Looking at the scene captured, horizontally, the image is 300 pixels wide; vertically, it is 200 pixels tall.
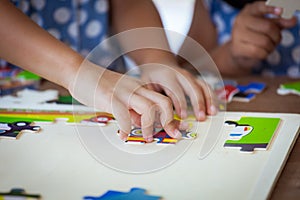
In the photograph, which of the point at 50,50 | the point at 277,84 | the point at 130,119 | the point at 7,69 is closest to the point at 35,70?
the point at 50,50

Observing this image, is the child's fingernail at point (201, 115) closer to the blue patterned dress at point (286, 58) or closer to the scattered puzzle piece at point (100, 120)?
the scattered puzzle piece at point (100, 120)

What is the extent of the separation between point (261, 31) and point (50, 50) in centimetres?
51

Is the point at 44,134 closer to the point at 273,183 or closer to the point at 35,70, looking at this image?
the point at 35,70

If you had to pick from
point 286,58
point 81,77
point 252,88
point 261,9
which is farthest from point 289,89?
point 81,77

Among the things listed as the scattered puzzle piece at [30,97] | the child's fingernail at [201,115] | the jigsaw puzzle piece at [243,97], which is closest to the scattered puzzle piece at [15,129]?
the scattered puzzle piece at [30,97]

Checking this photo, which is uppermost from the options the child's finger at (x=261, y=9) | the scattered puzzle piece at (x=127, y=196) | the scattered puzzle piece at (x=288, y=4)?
the child's finger at (x=261, y=9)

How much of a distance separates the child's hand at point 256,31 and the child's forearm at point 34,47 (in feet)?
1.52

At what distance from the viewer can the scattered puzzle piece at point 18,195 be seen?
392 millimetres

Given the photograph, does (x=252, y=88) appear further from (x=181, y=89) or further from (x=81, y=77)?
(x=81, y=77)

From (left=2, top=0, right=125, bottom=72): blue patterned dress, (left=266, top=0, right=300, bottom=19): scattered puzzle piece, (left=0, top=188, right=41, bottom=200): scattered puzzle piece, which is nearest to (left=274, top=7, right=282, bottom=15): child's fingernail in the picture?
(left=266, top=0, right=300, bottom=19): scattered puzzle piece

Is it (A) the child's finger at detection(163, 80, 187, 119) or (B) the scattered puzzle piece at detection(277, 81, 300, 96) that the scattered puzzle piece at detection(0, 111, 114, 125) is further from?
(B) the scattered puzzle piece at detection(277, 81, 300, 96)

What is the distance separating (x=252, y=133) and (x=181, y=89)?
0.15 metres

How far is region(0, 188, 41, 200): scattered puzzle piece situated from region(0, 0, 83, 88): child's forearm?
207mm

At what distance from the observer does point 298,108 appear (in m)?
0.70
